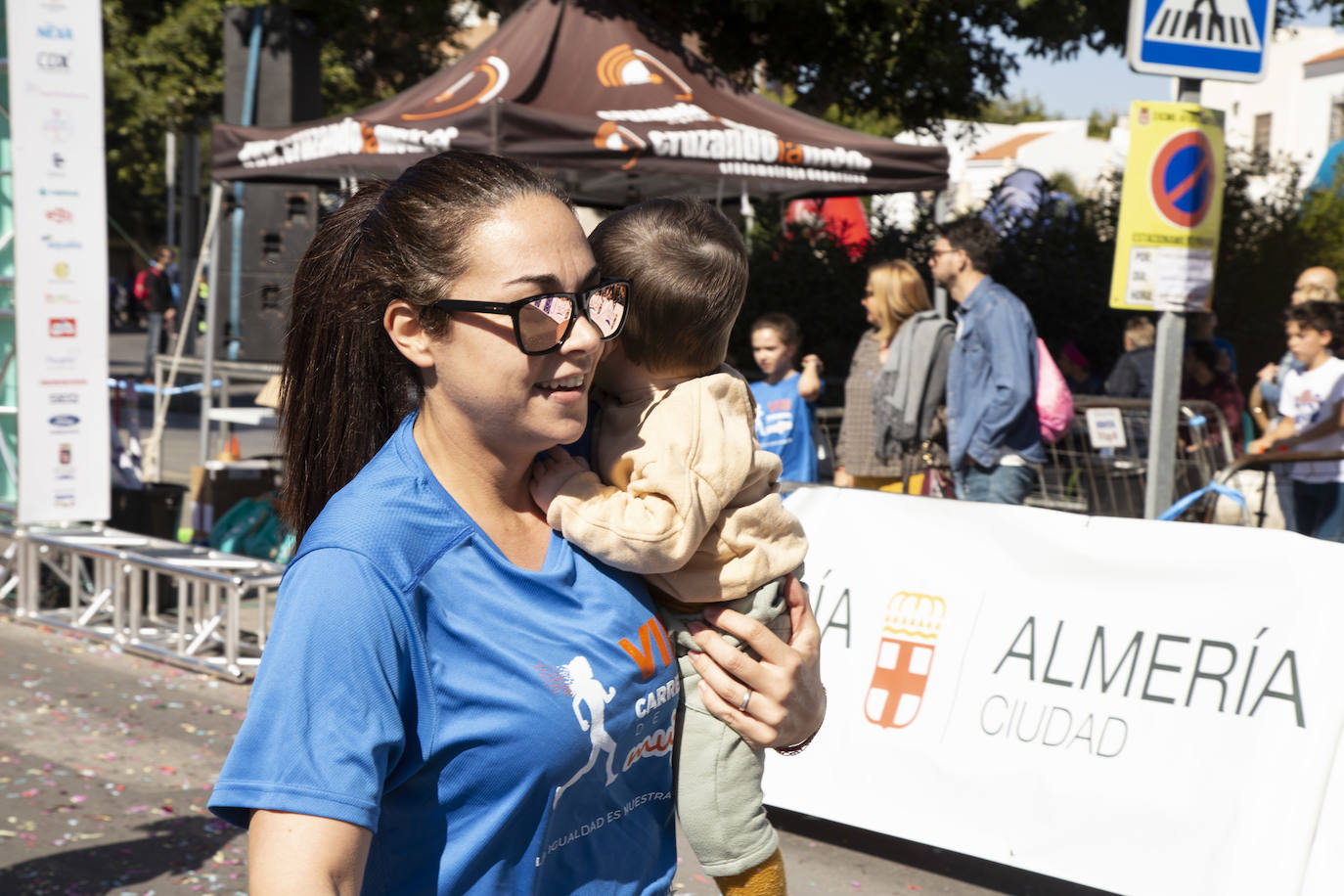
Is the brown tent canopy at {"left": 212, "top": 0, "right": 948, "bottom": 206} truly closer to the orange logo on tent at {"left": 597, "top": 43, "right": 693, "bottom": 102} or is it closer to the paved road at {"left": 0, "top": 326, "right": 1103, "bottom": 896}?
the orange logo on tent at {"left": 597, "top": 43, "right": 693, "bottom": 102}

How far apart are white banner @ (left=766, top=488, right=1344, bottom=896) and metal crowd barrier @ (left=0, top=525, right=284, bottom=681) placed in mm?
3209

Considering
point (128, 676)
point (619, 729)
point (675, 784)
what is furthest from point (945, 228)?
point (619, 729)

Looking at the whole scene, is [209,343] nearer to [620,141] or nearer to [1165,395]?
[620,141]

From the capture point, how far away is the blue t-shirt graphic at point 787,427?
24.0 ft

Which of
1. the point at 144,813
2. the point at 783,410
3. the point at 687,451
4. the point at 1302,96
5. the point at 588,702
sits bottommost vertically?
the point at 144,813

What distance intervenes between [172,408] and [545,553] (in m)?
20.6

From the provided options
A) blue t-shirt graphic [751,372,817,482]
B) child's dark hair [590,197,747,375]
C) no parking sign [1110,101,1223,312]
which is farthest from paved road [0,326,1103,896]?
child's dark hair [590,197,747,375]

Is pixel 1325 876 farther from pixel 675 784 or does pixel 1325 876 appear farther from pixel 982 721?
pixel 675 784

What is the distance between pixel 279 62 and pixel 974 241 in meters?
7.98

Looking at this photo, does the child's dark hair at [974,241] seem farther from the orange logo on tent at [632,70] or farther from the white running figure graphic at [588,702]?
the white running figure graphic at [588,702]

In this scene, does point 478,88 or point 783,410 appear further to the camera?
point 478,88

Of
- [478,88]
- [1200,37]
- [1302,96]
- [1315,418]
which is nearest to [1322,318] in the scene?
[1315,418]

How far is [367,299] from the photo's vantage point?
1729 mm

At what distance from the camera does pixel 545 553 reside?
176 cm
